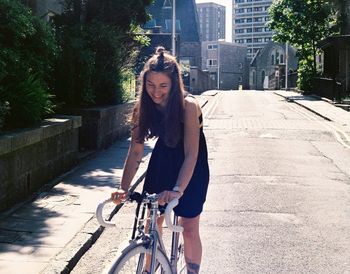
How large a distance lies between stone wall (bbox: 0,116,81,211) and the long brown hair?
139 inches

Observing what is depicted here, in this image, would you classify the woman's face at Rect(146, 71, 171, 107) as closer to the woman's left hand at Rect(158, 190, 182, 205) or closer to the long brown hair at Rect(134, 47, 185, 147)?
the long brown hair at Rect(134, 47, 185, 147)

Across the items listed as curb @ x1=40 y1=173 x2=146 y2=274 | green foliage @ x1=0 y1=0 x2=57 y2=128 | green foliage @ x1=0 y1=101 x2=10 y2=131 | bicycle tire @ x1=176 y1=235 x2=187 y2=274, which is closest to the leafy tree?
green foliage @ x1=0 y1=0 x2=57 y2=128

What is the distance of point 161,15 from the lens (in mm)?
62719

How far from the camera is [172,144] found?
3504mm

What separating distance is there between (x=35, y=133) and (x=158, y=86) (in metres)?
4.82

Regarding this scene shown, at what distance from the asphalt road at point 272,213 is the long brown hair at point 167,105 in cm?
188

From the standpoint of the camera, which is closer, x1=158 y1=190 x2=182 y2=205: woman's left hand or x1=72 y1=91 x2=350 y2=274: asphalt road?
x1=158 y1=190 x2=182 y2=205: woman's left hand

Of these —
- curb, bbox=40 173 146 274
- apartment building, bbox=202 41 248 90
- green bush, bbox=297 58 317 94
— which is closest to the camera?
curb, bbox=40 173 146 274

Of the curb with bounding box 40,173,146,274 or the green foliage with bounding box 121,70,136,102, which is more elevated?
the green foliage with bounding box 121,70,136,102

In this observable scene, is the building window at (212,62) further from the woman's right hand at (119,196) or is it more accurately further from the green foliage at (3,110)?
the woman's right hand at (119,196)

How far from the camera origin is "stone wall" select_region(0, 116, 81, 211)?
6773 mm

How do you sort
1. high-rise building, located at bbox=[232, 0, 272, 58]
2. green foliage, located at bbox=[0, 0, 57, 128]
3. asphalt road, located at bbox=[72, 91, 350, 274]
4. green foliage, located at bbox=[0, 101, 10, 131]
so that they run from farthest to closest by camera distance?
high-rise building, located at bbox=[232, 0, 272, 58] → green foliage, located at bbox=[0, 0, 57, 128] → green foliage, located at bbox=[0, 101, 10, 131] → asphalt road, located at bbox=[72, 91, 350, 274]

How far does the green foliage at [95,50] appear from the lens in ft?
39.9

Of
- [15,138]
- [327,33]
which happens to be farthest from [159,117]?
[327,33]
